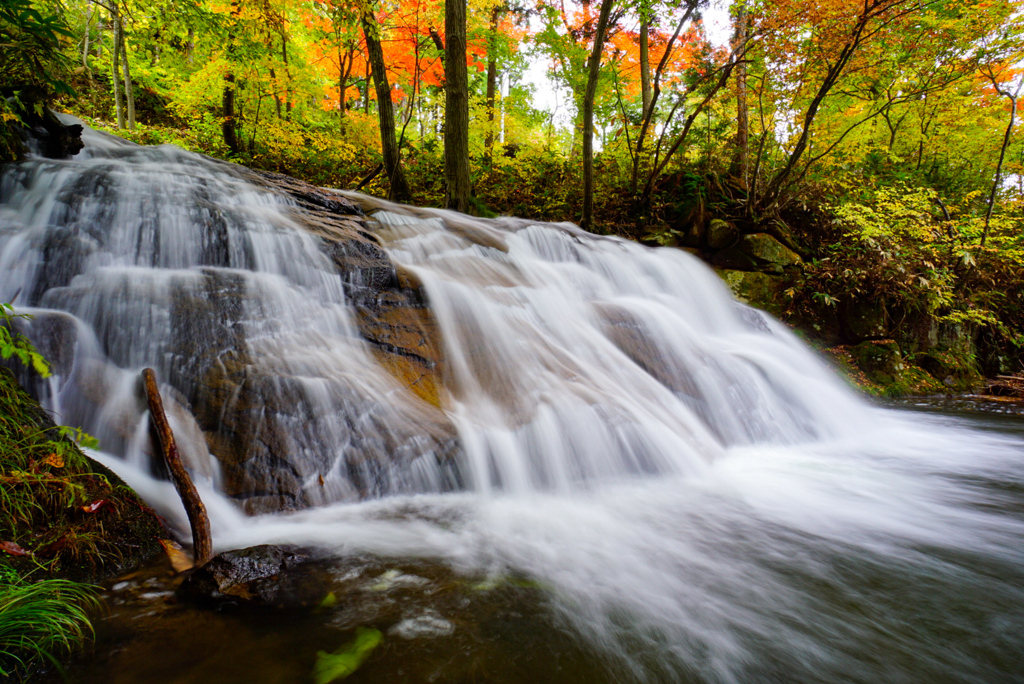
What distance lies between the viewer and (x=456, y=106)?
8.19 metres

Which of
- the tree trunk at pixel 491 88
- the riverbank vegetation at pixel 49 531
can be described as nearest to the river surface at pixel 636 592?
the riverbank vegetation at pixel 49 531

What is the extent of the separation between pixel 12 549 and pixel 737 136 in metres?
13.3

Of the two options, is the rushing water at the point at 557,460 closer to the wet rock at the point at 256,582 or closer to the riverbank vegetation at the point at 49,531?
the wet rock at the point at 256,582

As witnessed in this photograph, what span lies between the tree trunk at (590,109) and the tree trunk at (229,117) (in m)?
7.82

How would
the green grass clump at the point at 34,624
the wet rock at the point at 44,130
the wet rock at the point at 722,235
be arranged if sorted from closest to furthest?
the green grass clump at the point at 34,624, the wet rock at the point at 44,130, the wet rock at the point at 722,235

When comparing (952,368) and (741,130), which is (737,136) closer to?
(741,130)

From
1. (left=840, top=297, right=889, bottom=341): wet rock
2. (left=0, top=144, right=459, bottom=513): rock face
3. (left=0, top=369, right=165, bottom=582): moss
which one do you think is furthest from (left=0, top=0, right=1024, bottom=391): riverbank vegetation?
(left=0, top=369, right=165, bottom=582): moss

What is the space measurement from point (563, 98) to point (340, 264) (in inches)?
784

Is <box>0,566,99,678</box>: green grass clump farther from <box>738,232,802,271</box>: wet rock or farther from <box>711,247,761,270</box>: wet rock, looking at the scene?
<box>738,232,802,271</box>: wet rock

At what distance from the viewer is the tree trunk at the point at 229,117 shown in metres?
10.2

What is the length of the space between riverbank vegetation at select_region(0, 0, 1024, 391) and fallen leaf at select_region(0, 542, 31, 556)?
4461 mm

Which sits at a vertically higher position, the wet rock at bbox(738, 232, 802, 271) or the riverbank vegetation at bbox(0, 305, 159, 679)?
the wet rock at bbox(738, 232, 802, 271)

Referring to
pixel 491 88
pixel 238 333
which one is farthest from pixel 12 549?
pixel 491 88

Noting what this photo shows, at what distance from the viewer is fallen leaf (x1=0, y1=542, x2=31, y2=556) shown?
68.3 inches
